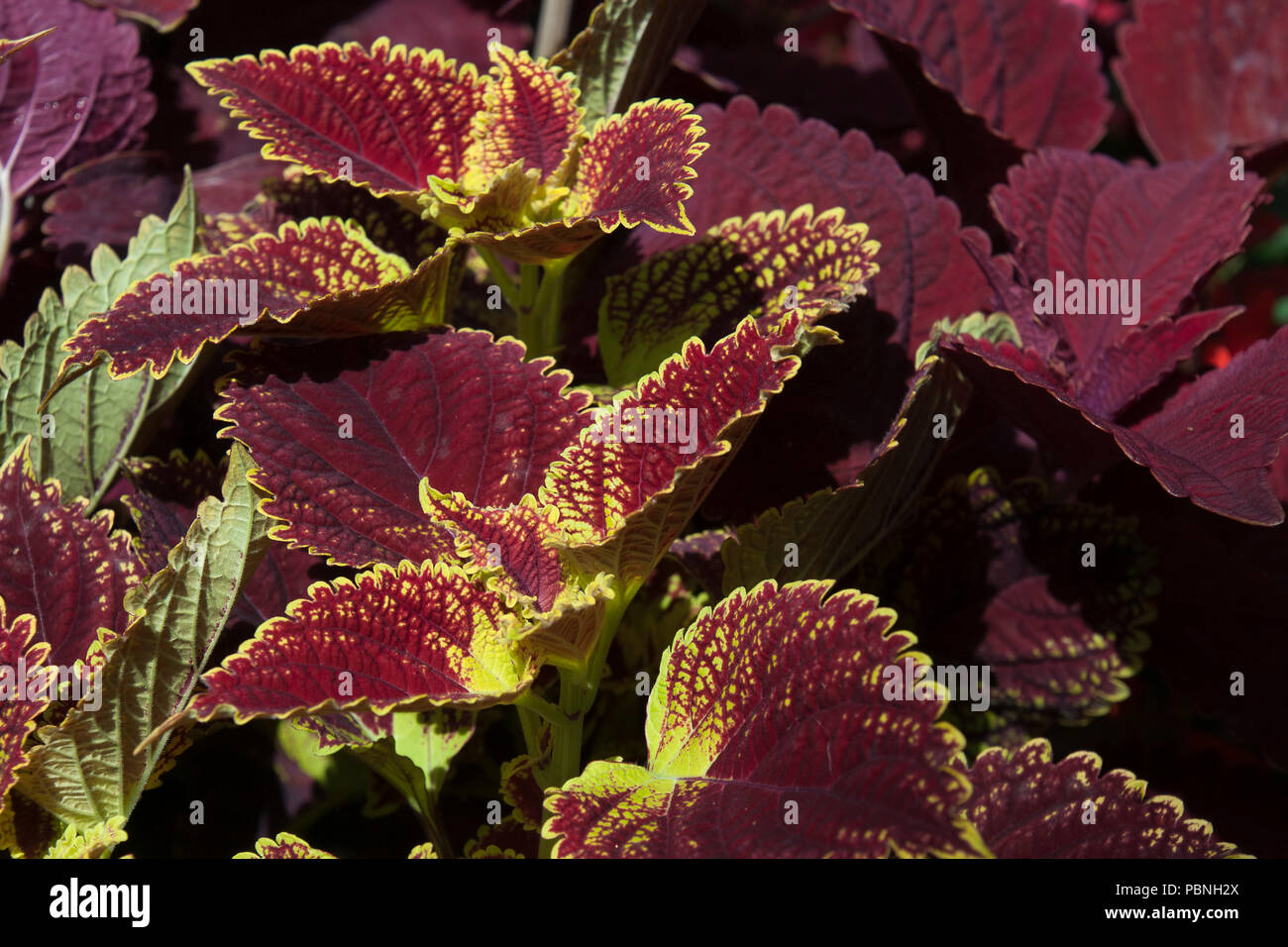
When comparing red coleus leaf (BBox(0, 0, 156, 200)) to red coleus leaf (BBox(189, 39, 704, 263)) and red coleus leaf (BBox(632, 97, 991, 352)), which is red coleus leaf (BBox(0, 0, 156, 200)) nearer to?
red coleus leaf (BBox(189, 39, 704, 263))

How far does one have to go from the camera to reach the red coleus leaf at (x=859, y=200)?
33.4 inches

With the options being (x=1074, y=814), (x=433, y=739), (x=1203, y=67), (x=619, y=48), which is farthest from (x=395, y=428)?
(x=1203, y=67)

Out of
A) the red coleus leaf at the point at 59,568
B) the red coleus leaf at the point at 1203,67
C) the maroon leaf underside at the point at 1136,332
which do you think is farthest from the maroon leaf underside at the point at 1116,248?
the red coleus leaf at the point at 59,568

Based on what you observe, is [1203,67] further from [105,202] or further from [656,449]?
[105,202]

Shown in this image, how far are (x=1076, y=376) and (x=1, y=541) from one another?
696 millimetres

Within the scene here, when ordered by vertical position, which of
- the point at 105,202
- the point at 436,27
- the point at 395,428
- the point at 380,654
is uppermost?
the point at 436,27

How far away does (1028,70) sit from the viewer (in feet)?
3.51

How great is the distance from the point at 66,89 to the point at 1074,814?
0.92m

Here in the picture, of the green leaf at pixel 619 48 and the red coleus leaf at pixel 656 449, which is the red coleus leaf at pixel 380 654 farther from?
the green leaf at pixel 619 48

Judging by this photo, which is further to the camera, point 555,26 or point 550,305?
point 555,26

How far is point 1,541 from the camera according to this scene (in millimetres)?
691
